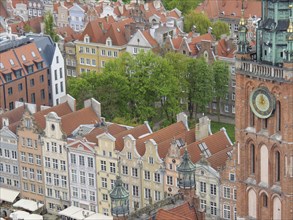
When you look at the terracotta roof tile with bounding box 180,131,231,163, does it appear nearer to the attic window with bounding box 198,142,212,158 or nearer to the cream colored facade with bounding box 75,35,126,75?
the attic window with bounding box 198,142,212,158

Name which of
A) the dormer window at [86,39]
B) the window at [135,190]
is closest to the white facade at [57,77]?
the dormer window at [86,39]

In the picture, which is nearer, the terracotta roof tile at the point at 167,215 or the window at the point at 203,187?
the terracotta roof tile at the point at 167,215

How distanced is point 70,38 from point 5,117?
5613 centimetres

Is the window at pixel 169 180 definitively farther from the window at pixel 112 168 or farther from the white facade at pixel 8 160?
the white facade at pixel 8 160

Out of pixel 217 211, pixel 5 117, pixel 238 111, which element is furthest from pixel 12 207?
pixel 238 111

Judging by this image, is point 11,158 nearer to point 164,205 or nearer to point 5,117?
point 5,117

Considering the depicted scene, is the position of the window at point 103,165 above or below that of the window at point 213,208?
above

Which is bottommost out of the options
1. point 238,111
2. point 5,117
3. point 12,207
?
point 12,207

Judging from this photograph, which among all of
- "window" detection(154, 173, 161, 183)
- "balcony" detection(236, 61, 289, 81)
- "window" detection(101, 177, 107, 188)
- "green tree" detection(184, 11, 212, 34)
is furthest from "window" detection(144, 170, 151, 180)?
"green tree" detection(184, 11, 212, 34)

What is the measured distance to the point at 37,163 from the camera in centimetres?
11981

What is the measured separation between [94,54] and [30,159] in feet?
179

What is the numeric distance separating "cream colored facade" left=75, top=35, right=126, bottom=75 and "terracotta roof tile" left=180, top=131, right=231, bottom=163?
202 feet

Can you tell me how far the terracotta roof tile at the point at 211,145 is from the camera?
10638 centimetres

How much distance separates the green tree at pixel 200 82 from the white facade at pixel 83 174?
39.5 meters
